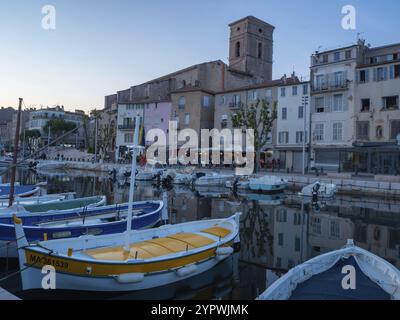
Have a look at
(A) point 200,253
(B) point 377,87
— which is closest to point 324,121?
(B) point 377,87

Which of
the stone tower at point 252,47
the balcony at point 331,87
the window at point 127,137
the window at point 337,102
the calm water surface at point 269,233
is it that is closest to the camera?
the calm water surface at point 269,233

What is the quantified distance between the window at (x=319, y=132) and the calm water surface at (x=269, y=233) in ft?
58.3

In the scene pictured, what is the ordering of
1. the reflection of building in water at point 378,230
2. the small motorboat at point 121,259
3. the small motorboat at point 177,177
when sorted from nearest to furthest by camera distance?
the small motorboat at point 121,259 → the reflection of building in water at point 378,230 → the small motorboat at point 177,177

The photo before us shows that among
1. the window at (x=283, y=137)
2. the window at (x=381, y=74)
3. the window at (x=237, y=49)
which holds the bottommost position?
the window at (x=283, y=137)

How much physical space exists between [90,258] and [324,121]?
47020 mm

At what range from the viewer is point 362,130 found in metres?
46.9

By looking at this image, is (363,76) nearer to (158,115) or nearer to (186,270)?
(158,115)

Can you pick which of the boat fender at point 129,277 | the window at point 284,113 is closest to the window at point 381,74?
the window at point 284,113

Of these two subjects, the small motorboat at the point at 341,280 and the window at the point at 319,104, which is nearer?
the small motorboat at the point at 341,280

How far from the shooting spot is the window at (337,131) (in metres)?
48.8

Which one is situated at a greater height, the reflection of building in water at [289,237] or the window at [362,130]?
the window at [362,130]

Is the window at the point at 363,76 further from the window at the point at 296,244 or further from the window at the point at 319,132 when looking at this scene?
the window at the point at 296,244

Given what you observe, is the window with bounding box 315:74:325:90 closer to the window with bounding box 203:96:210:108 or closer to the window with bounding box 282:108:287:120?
the window with bounding box 282:108:287:120

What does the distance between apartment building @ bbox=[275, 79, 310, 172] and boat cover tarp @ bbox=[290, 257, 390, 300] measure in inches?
1740
